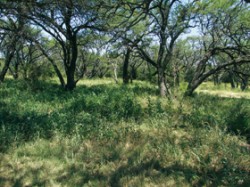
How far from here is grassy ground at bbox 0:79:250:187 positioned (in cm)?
359

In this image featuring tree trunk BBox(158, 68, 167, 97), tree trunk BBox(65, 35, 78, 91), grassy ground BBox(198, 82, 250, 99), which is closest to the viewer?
tree trunk BBox(158, 68, 167, 97)

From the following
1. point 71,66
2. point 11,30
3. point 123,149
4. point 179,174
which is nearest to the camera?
point 179,174

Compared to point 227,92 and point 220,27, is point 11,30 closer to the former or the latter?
point 220,27

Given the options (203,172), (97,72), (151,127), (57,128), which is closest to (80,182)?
(203,172)

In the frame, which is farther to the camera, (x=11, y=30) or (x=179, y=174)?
(x=11, y=30)

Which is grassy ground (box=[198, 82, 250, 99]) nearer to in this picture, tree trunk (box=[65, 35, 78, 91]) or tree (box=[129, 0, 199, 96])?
tree (box=[129, 0, 199, 96])

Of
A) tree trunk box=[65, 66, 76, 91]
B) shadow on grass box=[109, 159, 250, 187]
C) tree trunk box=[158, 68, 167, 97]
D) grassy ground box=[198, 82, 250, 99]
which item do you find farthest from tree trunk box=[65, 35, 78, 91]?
shadow on grass box=[109, 159, 250, 187]

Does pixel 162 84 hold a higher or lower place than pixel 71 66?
lower

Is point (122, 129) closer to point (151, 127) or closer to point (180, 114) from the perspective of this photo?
point (151, 127)

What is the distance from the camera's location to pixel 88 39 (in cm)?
1396

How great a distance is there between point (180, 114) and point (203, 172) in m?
3.05

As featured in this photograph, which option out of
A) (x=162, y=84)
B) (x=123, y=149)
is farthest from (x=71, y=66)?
(x=123, y=149)

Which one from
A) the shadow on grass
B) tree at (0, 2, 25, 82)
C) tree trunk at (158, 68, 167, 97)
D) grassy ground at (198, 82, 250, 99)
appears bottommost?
the shadow on grass

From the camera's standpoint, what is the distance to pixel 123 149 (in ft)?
15.0
